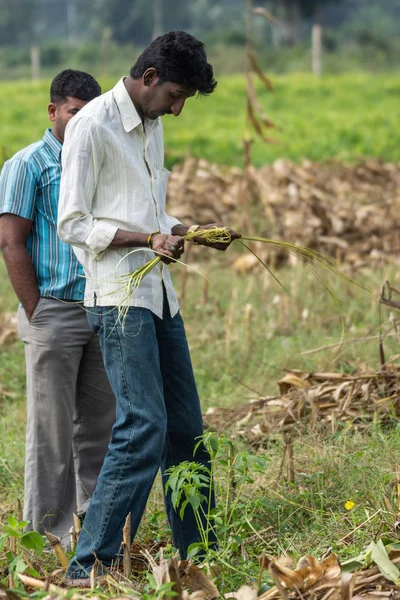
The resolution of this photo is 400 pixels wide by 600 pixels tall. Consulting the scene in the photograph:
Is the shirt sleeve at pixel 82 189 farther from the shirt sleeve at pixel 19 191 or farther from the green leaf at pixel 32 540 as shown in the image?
the green leaf at pixel 32 540

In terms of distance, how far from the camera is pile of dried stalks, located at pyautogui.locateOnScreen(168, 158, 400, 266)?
381 inches

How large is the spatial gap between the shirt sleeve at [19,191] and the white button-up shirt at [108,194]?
0.61 meters

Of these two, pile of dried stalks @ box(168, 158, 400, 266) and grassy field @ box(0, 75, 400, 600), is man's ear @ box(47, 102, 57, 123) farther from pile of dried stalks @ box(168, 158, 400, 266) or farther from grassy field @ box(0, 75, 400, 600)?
pile of dried stalks @ box(168, 158, 400, 266)

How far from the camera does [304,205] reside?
33.1 ft

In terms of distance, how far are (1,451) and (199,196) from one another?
6295 millimetres

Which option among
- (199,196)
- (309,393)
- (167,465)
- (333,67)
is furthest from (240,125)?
(167,465)

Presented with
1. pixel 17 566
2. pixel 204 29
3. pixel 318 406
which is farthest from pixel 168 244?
pixel 204 29

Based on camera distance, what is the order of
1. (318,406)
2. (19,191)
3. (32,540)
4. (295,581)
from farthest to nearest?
(318,406)
(19,191)
(32,540)
(295,581)

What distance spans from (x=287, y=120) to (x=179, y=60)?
53.9 ft

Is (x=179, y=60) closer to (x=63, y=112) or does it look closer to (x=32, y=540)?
(x=63, y=112)

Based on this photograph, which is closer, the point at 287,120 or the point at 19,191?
the point at 19,191

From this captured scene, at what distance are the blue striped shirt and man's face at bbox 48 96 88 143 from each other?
65mm

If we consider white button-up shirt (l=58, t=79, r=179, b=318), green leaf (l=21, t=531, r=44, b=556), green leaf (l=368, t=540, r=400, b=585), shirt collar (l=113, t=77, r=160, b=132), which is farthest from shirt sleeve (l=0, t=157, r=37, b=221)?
green leaf (l=368, t=540, r=400, b=585)

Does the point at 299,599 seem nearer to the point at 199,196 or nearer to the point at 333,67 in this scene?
the point at 199,196
